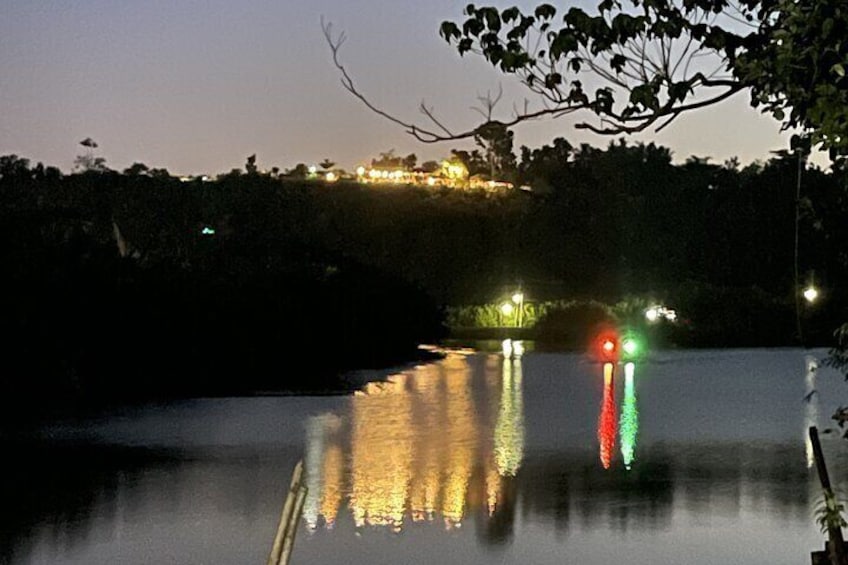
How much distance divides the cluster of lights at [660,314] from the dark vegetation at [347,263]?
2.92ft

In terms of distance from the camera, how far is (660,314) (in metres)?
61.2

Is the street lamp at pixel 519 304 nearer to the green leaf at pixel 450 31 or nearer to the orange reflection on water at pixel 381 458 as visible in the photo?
the orange reflection on water at pixel 381 458

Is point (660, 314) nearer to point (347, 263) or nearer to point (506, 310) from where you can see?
point (506, 310)

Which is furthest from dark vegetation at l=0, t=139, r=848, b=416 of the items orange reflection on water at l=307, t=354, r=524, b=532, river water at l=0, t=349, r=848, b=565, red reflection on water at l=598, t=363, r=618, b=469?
red reflection on water at l=598, t=363, r=618, b=469

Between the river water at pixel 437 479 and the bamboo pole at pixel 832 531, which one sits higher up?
the bamboo pole at pixel 832 531

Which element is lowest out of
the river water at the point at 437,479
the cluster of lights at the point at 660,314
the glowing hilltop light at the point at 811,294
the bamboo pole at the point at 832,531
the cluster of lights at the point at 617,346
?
the river water at the point at 437,479

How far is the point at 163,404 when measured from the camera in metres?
28.7

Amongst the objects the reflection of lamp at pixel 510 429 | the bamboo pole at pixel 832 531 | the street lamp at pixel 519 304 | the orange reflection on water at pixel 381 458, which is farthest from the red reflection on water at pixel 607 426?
the street lamp at pixel 519 304

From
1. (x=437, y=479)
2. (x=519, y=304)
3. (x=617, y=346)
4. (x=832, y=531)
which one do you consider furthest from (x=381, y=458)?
(x=519, y=304)

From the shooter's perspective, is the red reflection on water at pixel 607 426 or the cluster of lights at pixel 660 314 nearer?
the red reflection on water at pixel 607 426

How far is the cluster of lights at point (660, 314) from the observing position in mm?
60625

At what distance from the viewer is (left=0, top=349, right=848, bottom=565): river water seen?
520 inches

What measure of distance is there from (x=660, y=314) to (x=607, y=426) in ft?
126

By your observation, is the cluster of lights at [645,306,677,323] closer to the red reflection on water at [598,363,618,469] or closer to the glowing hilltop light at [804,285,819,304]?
the glowing hilltop light at [804,285,819,304]
